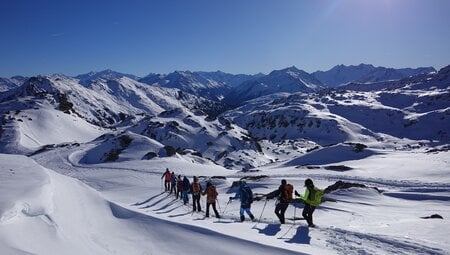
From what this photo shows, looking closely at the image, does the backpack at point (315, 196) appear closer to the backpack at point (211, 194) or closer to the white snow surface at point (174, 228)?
the white snow surface at point (174, 228)

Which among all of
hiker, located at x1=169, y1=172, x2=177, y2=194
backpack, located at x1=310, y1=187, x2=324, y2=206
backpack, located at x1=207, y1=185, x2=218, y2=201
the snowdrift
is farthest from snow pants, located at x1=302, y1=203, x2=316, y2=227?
hiker, located at x1=169, y1=172, x2=177, y2=194

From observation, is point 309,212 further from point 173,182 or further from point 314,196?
point 173,182

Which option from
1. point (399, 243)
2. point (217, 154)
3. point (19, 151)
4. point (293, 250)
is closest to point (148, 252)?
point (293, 250)

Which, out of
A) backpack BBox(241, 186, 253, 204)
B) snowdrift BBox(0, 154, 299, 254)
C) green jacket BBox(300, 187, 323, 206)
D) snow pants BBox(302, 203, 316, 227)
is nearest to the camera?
snowdrift BBox(0, 154, 299, 254)

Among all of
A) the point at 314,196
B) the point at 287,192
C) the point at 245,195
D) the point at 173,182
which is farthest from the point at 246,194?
the point at 173,182

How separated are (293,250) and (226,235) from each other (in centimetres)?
244

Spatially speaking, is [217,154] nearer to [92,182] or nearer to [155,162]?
[155,162]

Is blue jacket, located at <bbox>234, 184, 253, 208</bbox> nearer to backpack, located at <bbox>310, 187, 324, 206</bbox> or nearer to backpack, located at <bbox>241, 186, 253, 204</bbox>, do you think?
backpack, located at <bbox>241, 186, 253, 204</bbox>

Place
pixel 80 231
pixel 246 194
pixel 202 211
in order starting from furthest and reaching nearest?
pixel 202 211, pixel 246 194, pixel 80 231

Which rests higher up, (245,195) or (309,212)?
(245,195)

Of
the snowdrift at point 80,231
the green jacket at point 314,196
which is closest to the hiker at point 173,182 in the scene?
the snowdrift at point 80,231

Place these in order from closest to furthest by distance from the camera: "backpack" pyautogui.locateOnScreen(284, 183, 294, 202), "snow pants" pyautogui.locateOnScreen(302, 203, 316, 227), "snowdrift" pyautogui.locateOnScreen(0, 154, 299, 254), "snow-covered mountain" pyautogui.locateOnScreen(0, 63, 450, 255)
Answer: "snowdrift" pyautogui.locateOnScreen(0, 154, 299, 254) < "snow-covered mountain" pyautogui.locateOnScreen(0, 63, 450, 255) < "snow pants" pyautogui.locateOnScreen(302, 203, 316, 227) < "backpack" pyautogui.locateOnScreen(284, 183, 294, 202)

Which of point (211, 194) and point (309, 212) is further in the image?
point (211, 194)

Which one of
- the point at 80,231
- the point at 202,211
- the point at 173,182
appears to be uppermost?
the point at 173,182
